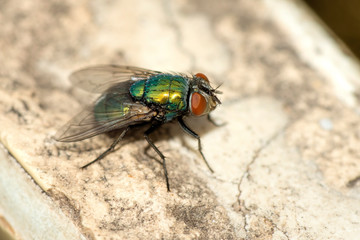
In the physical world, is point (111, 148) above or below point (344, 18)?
below

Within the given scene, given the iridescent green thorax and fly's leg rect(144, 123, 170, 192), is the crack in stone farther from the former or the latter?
the iridescent green thorax

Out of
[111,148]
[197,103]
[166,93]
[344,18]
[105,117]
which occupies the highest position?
[344,18]

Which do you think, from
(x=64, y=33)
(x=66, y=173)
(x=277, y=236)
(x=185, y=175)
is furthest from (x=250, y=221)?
(x=64, y=33)

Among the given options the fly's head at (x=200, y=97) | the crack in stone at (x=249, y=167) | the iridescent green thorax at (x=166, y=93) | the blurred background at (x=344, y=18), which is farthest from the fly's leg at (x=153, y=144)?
the blurred background at (x=344, y=18)

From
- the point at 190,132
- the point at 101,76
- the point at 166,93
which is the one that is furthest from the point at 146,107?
the point at 101,76

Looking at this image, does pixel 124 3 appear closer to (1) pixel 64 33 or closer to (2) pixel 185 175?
(1) pixel 64 33

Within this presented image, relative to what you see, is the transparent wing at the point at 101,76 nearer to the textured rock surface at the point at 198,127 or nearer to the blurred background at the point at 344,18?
the textured rock surface at the point at 198,127

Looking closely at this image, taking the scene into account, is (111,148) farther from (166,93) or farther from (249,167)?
(249,167)
